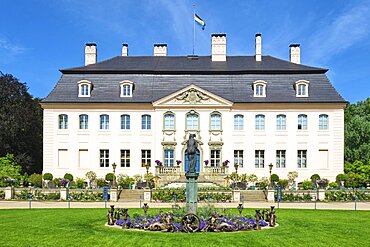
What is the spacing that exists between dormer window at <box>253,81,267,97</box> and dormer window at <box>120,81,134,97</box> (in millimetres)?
12039

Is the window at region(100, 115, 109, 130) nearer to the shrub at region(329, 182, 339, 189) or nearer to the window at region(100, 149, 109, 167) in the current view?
the window at region(100, 149, 109, 167)

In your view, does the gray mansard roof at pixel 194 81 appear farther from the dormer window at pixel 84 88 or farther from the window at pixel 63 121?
the window at pixel 63 121

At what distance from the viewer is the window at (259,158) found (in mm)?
39438

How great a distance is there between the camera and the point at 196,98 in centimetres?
3922

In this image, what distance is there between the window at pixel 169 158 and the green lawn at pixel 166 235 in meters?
20.5

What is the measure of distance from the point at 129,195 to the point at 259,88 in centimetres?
1675

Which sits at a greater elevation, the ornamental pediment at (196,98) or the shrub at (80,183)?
the ornamental pediment at (196,98)

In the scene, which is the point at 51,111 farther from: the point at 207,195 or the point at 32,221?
the point at 32,221

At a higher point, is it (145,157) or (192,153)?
(192,153)

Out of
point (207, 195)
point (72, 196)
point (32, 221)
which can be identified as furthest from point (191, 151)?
point (72, 196)

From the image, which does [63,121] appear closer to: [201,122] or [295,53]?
[201,122]

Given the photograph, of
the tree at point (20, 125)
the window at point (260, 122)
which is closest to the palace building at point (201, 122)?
the window at point (260, 122)

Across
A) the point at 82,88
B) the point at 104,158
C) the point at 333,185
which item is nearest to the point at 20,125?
the point at 82,88

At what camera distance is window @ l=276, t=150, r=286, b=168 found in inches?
Answer: 1549
